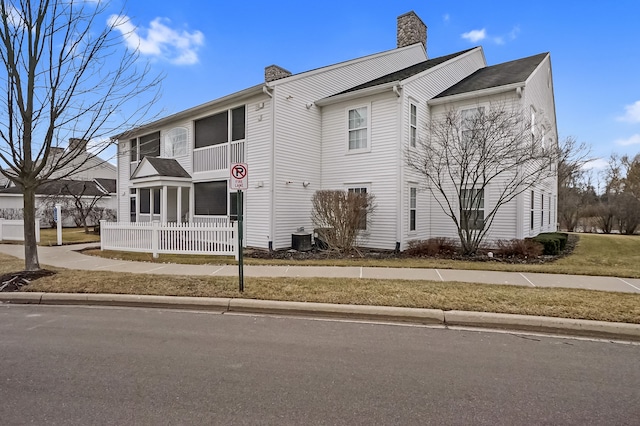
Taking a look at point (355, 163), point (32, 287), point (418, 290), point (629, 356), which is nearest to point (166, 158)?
point (355, 163)

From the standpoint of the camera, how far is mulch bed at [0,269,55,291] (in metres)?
7.43

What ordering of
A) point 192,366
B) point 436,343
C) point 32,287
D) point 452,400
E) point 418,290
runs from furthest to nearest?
point 32,287 < point 418,290 < point 436,343 < point 192,366 < point 452,400

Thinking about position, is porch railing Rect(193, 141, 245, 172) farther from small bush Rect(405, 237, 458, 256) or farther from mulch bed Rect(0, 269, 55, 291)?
mulch bed Rect(0, 269, 55, 291)

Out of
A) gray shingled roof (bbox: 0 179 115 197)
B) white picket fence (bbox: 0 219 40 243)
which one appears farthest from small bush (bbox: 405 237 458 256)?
gray shingled roof (bbox: 0 179 115 197)

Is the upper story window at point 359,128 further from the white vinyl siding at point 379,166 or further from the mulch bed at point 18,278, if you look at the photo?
the mulch bed at point 18,278

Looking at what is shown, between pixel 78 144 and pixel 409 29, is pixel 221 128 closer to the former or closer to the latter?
pixel 78 144

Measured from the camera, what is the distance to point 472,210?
13.4m

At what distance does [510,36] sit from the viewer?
15328mm

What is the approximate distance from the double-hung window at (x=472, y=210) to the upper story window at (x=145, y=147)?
47.0 feet

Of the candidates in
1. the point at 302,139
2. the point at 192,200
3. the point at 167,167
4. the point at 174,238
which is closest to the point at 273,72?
the point at 302,139

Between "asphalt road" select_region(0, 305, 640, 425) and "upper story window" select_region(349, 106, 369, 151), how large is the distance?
9.64 meters

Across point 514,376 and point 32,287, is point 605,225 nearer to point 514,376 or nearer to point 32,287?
point 514,376

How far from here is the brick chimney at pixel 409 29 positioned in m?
18.1

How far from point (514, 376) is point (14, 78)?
1031 centimetres
